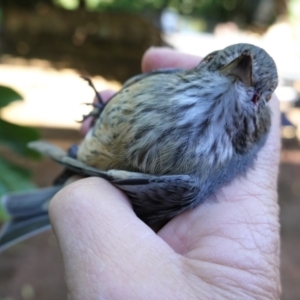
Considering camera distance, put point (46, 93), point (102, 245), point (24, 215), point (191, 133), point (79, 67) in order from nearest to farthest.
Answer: point (102, 245)
point (191, 133)
point (24, 215)
point (46, 93)
point (79, 67)

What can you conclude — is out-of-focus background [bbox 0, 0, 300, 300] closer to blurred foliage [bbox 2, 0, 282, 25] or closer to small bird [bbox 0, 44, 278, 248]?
blurred foliage [bbox 2, 0, 282, 25]

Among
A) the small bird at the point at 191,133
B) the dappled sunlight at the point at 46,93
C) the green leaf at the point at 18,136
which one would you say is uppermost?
the small bird at the point at 191,133


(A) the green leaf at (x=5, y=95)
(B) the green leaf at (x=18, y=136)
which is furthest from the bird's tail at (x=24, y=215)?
(A) the green leaf at (x=5, y=95)

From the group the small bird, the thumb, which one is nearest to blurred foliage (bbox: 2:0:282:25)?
the small bird

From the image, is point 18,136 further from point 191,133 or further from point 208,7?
point 208,7

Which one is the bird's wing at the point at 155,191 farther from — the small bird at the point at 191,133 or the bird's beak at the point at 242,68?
Answer: the bird's beak at the point at 242,68

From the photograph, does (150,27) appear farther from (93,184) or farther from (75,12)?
(93,184)

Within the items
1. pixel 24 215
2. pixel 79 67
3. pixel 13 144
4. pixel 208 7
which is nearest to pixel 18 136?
pixel 13 144
